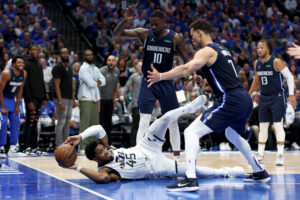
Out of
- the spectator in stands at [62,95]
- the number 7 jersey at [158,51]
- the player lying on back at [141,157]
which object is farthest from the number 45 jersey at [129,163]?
the spectator in stands at [62,95]

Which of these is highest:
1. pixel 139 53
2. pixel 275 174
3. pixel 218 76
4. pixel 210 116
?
pixel 139 53

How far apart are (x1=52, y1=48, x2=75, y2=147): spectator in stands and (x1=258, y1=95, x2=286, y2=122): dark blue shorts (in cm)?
422

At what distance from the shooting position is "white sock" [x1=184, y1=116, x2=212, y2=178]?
5031 mm

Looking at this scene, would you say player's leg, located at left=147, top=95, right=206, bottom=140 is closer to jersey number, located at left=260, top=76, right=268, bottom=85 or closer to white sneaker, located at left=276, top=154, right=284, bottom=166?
white sneaker, located at left=276, top=154, right=284, bottom=166

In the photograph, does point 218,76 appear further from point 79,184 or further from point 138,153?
point 79,184

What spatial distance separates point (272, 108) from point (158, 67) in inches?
96.3

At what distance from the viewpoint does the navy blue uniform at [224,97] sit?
5.21 m

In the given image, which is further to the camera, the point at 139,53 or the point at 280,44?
the point at 280,44

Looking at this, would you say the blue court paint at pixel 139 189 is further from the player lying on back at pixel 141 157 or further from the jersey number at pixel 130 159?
the jersey number at pixel 130 159

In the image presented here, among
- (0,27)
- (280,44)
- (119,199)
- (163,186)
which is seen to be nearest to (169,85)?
(163,186)

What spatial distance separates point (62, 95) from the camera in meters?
10.5

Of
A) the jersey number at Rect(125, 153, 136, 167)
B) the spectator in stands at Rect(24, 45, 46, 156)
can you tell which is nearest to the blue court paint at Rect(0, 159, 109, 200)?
the jersey number at Rect(125, 153, 136, 167)

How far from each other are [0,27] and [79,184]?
33.6 ft

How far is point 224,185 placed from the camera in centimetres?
543
